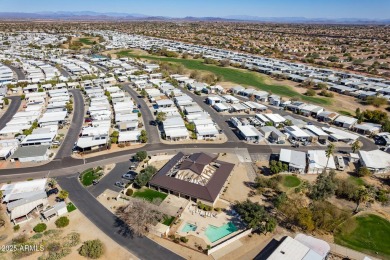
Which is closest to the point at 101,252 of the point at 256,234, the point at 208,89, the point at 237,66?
the point at 256,234

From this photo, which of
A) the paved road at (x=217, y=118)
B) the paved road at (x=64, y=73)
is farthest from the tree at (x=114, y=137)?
the paved road at (x=64, y=73)

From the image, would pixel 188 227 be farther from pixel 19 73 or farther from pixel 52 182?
pixel 19 73

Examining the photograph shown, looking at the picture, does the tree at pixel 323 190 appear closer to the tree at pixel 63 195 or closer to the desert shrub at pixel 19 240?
the tree at pixel 63 195

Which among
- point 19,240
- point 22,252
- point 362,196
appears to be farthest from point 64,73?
point 362,196

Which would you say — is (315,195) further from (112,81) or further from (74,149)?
(112,81)

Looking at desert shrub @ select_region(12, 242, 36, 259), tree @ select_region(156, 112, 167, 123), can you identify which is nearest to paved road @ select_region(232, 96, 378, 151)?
tree @ select_region(156, 112, 167, 123)

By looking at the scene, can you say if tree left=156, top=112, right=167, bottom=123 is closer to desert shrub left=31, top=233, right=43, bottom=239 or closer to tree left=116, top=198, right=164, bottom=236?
tree left=116, top=198, right=164, bottom=236
